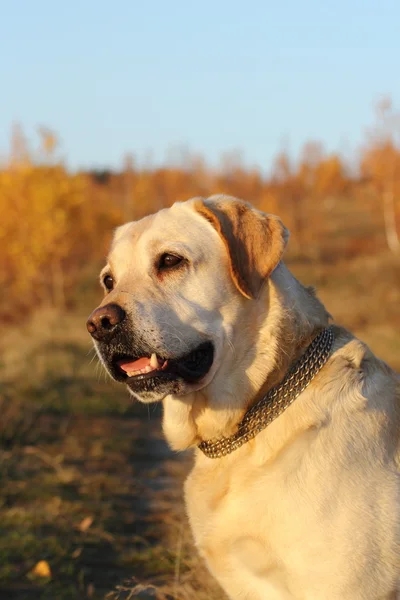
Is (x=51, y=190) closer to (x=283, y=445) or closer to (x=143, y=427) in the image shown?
(x=143, y=427)

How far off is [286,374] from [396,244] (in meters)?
41.4

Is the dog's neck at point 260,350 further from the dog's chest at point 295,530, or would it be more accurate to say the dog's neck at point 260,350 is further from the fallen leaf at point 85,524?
the fallen leaf at point 85,524

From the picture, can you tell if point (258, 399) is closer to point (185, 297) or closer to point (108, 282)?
point (185, 297)

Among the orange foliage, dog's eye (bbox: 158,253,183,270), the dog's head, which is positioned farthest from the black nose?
the orange foliage

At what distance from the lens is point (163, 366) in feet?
10.7

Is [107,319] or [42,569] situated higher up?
[107,319]

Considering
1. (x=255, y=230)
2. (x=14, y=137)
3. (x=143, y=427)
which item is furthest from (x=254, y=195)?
(x=255, y=230)

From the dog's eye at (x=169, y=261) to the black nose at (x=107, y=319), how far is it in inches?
13.1

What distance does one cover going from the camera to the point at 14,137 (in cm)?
3359

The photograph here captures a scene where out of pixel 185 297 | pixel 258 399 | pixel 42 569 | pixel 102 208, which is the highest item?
pixel 185 297

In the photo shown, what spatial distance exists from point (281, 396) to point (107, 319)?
31.3 inches

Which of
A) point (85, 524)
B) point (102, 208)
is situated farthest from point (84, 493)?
point (102, 208)

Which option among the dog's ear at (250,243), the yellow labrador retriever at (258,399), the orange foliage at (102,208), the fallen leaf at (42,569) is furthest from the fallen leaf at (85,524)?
the orange foliage at (102,208)

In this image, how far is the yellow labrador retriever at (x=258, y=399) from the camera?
2.86 meters
